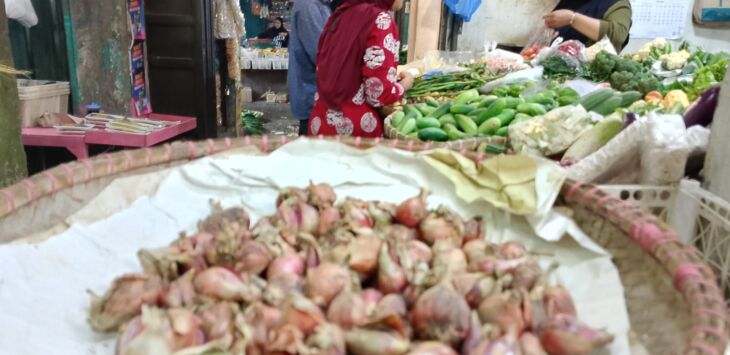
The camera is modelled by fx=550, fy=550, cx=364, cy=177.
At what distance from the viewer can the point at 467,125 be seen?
289 centimetres

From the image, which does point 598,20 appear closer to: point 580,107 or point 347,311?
point 580,107

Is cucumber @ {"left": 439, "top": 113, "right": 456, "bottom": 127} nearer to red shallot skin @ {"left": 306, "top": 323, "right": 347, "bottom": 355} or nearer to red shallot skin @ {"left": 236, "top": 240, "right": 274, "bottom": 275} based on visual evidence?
red shallot skin @ {"left": 236, "top": 240, "right": 274, "bottom": 275}

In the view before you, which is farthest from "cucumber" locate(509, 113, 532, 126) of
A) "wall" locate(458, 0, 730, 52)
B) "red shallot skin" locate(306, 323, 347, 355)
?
"wall" locate(458, 0, 730, 52)

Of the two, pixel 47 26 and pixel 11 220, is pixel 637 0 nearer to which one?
pixel 47 26

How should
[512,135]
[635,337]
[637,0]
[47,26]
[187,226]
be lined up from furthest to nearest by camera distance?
[637,0] < [47,26] < [512,135] < [187,226] < [635,337]

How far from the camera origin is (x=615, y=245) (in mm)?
1434

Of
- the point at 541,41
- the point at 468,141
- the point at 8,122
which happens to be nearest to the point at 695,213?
the point at 468,141

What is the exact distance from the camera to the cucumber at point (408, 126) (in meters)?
2.89

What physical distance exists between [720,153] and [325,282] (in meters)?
1.24

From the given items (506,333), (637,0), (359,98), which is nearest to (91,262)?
(506,333)

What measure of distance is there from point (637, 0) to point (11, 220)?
8647mm

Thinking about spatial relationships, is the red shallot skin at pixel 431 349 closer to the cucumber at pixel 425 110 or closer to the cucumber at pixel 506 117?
the cucumber at pixel 506 117

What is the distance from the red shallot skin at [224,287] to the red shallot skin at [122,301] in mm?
92

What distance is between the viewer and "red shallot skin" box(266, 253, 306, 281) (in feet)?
4.07
